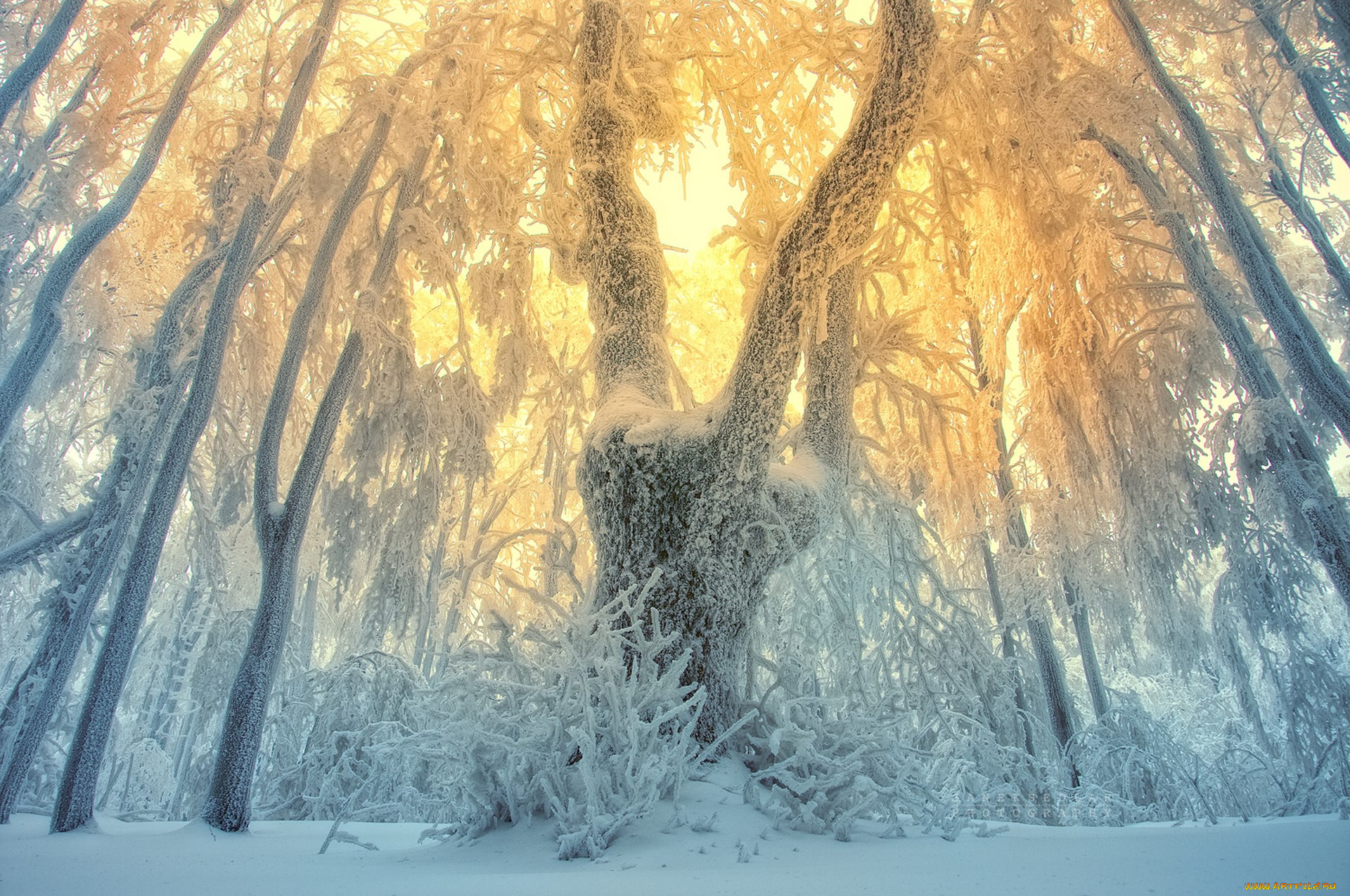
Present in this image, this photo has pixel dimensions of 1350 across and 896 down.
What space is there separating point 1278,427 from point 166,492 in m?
5.96

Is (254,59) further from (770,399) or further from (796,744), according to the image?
(796,744)

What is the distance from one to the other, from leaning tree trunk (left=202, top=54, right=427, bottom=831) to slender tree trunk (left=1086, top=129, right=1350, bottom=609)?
165 inches

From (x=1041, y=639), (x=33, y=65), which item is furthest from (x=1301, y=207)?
(x=33, y=65)

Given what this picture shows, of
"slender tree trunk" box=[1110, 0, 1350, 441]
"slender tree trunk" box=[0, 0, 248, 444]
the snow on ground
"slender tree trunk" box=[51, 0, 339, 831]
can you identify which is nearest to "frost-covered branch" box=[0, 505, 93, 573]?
"slender tree trunk" box=[0, 0, 248, 444]

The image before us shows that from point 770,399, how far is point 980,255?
2275 mm

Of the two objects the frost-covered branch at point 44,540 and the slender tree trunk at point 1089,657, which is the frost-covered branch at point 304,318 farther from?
the slender tree trunk at point 1089,657

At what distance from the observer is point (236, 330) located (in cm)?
480

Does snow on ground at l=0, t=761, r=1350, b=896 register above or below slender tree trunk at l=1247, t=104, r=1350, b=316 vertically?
below

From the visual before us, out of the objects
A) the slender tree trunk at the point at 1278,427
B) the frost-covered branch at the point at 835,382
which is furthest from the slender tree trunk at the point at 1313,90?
the frost-covered branch at the point at 835,382

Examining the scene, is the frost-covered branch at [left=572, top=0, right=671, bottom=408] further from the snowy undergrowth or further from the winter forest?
the snowy undergrowth

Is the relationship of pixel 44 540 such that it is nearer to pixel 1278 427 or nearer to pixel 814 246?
pixel 814 246

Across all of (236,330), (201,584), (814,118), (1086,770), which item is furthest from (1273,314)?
(201,584)

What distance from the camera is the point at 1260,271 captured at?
336 centimetres

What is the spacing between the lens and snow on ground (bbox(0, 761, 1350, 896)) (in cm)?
147
